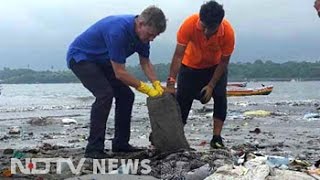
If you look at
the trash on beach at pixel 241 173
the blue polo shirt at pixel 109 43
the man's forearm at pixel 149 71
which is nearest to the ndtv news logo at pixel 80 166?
the trash on beach at pixel 241 173

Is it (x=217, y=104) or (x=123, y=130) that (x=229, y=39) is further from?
(x=123, y=130)

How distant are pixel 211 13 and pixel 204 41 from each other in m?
0.60

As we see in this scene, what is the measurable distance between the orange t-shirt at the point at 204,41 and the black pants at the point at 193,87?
161 mm

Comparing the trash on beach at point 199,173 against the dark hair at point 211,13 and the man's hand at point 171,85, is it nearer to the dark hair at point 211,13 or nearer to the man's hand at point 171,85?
the man's hand at point 171,85

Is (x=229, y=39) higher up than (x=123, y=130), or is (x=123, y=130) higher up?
(x=229, y=39)

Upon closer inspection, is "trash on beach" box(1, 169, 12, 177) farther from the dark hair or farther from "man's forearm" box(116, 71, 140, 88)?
the dark hair

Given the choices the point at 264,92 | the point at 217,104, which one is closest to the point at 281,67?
the point at 264,92

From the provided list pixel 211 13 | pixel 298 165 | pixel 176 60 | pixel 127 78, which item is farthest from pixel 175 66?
pixel 298 165

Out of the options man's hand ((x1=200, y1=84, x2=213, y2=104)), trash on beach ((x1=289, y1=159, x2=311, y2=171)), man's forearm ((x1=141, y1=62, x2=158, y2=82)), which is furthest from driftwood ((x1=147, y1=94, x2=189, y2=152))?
trash on beach ((x1=289, y1=159, x2=311, y2=171))

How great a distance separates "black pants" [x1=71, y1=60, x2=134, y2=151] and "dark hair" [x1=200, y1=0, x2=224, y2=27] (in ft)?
3.86

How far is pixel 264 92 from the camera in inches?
1770

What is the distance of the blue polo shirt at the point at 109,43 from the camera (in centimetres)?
591

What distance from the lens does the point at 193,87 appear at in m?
7.20

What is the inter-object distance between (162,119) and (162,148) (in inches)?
12.4
